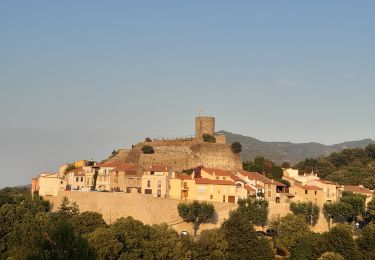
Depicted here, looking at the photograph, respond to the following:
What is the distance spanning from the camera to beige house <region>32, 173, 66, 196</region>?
79.5 metres

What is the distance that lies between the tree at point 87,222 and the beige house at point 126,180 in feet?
43.5

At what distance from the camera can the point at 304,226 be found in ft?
220

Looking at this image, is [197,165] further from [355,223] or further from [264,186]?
[355,223]

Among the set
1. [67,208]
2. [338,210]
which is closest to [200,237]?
[67,208]

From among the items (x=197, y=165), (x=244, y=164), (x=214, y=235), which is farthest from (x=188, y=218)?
(x=244, y=164)

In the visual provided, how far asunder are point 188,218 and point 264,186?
15.7 meters

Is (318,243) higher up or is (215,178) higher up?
(215,178)

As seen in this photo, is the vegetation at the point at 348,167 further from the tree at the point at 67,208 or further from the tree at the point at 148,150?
the tree at the point at 67,208

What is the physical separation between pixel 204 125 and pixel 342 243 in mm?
36401

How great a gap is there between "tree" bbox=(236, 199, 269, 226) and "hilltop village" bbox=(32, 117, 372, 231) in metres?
1.85

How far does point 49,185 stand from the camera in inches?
3164

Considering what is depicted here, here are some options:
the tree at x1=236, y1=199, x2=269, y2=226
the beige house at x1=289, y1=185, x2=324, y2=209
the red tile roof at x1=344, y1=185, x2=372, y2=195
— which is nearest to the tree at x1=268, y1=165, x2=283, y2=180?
the beige house at x1=289, y1=185, x2=324, y2=209

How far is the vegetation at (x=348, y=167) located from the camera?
99.6 m

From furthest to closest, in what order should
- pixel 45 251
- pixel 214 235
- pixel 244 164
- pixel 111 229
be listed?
pixel 244 164 → pixel 214 235 → pixel 111 229 → pixel 45 251
